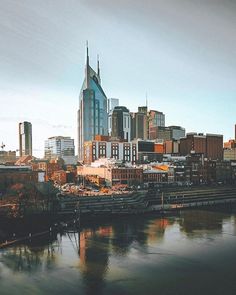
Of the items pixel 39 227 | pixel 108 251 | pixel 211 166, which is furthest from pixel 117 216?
pixel 211 166

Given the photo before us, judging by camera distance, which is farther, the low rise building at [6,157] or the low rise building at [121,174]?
the low rise building at [6,157]

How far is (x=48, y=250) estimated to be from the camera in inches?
1442

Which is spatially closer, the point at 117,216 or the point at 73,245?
the point at 73,245

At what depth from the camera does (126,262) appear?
32.9 metres

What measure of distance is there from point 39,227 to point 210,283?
24.3 meters

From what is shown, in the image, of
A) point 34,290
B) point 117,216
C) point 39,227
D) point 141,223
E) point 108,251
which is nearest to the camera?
point 34,290

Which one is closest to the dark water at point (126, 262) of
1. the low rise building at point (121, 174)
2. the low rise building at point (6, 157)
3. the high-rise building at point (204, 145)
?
the low rise building at point (121, 174)

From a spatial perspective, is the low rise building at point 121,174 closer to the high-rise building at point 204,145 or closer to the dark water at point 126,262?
the dark water at point 126,262

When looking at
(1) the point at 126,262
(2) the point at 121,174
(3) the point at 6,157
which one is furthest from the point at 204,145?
(1) the point at 126,262

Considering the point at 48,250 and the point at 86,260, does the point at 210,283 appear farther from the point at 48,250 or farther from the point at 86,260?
the point at 48,250

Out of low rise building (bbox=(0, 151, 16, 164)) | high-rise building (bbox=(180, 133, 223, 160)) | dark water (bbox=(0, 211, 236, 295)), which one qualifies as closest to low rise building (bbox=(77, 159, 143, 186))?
dark water (bbox=(0, 211, 236, 295))

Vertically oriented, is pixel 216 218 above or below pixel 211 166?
below

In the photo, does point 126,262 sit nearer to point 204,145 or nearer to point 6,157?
point 204,145

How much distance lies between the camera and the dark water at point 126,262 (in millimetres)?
27234
